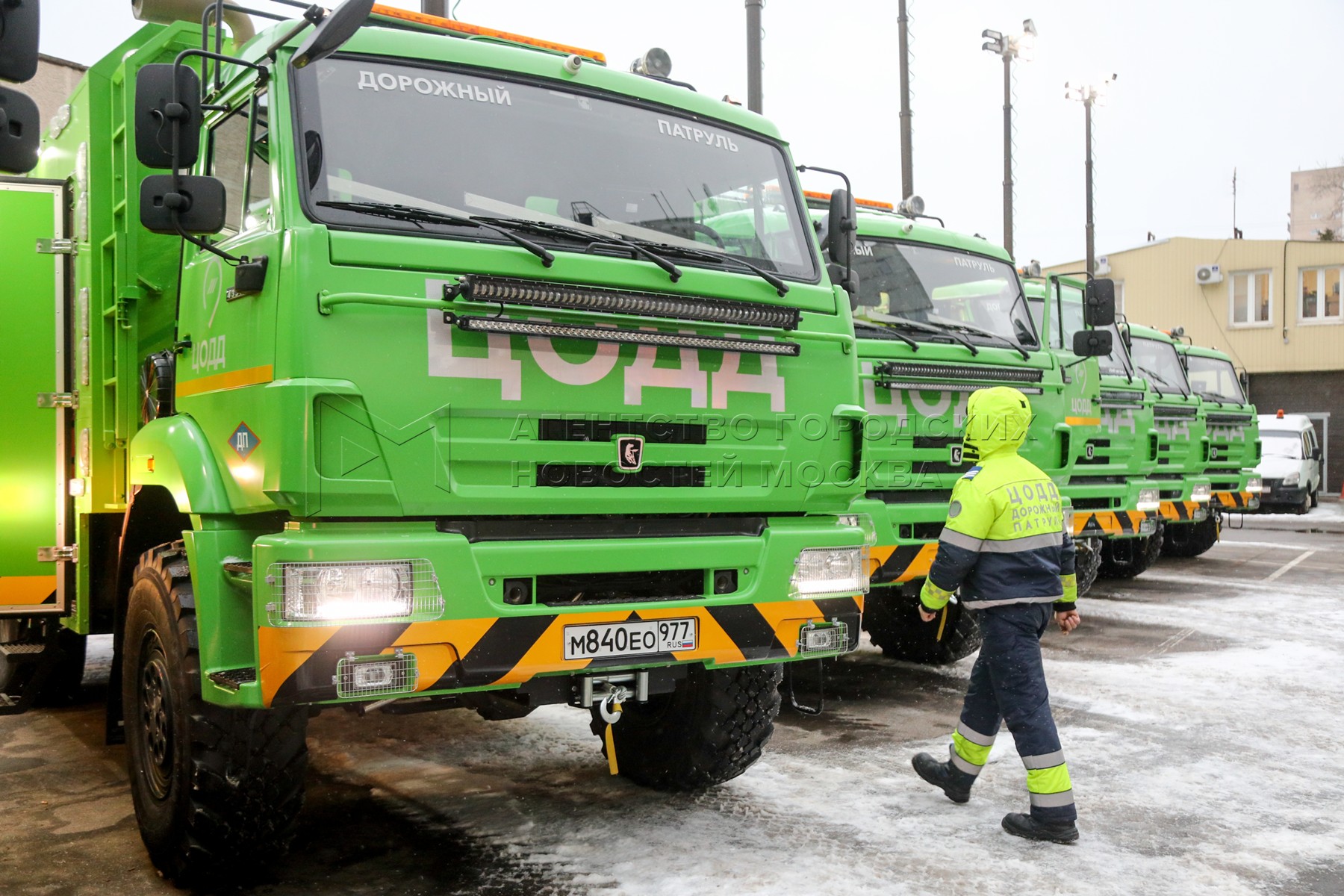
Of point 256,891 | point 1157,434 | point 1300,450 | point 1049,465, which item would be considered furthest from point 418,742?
point 1300,450

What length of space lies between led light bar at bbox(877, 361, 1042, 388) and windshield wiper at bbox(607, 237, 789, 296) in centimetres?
260

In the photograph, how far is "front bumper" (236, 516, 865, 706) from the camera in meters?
3.41

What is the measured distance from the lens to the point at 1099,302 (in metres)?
8.65

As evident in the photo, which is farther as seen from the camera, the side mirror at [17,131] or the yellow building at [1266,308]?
the yellow building at [1266,308]

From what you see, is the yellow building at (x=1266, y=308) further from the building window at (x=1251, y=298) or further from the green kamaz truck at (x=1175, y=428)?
the green kamaz truck at (x=1175, y=428)

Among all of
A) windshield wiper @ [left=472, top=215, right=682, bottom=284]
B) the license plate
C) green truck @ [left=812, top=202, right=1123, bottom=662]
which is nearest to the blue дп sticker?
windshield wiper @ [left=472, top=215, right=682, bottom=284]

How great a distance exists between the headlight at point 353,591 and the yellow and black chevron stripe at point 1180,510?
34.9 ft

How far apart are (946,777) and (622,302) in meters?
2.49

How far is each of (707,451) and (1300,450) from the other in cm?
2187

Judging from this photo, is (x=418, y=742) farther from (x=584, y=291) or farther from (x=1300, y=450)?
(x=1300, y=450)

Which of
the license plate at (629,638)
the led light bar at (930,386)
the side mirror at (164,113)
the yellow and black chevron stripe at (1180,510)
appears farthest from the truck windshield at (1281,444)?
the side mirror at (164,113)

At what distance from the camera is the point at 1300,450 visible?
22.6 meters

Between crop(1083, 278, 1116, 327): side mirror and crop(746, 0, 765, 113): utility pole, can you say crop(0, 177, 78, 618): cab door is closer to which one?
crop(1083, 278, 1116, 327): side mirror

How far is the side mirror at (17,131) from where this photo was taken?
11.8 feet
